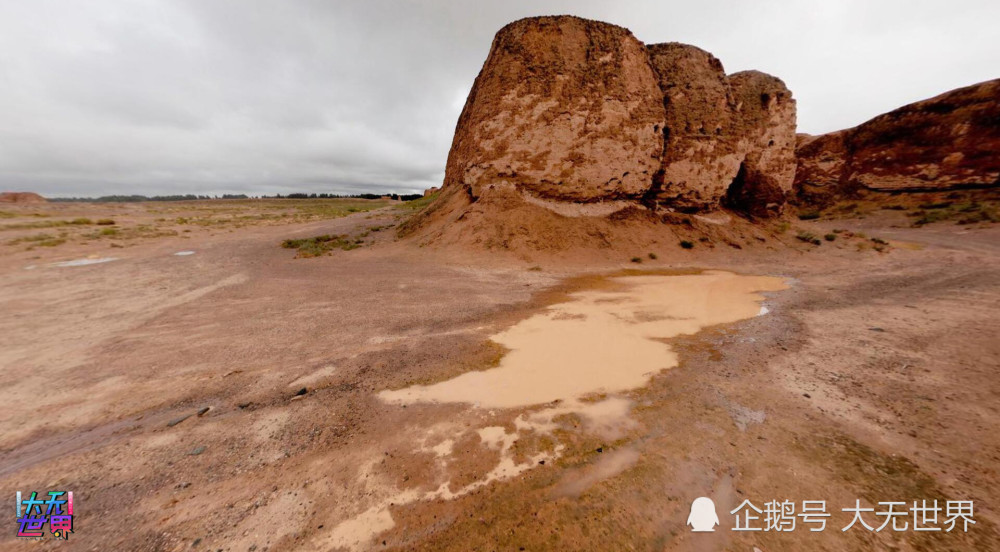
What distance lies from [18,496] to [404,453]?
9.61 feet

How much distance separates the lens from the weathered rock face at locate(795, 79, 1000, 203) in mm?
22062

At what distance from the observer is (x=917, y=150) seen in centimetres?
2439

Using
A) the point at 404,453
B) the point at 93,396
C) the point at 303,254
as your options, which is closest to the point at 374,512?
the point at 404,453

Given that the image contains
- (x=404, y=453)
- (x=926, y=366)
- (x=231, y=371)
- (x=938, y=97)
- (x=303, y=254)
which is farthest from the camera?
(x=938, y=97)

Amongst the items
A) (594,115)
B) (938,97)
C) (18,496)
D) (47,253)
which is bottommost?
(18,496)

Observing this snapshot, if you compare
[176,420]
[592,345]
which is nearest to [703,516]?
[592,345]

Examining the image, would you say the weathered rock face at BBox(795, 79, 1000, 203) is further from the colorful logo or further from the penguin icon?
the colorful logo

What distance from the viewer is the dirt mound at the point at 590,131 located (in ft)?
47.4

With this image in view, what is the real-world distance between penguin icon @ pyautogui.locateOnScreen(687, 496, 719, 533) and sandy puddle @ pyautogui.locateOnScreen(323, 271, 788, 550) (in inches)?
20.9

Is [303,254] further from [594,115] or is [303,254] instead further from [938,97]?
[938,97]

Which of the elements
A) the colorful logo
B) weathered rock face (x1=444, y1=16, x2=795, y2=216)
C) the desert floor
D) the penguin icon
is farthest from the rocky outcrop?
the colorful logo

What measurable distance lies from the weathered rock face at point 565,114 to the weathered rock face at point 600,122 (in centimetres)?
5

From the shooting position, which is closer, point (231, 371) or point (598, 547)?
point (598, 547)

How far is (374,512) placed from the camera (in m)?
2.32
